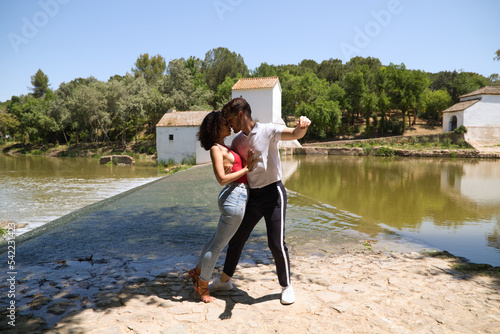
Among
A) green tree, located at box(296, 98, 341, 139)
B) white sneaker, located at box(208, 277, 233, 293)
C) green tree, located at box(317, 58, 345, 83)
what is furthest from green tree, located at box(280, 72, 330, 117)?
white sneaker, located at box(208, 277, 233, 293)

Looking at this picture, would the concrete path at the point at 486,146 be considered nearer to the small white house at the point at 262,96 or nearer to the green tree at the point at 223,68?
the small white house at the point at 262,96

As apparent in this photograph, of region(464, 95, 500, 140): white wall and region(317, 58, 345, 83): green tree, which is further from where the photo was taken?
region(317, 58, 345, 83): green tree

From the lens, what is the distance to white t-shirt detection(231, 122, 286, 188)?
9.64 feet

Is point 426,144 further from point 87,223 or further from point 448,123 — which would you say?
point 87,223

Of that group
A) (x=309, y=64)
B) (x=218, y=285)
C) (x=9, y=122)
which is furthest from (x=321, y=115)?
(x=9, y=122)

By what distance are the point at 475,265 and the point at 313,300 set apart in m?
2.52

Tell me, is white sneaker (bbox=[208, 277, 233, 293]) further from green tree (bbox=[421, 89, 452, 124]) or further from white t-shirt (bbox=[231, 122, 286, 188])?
green tree (bbox=[421, 89, 452, 124])

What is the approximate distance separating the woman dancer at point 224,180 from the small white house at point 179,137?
1024 inches

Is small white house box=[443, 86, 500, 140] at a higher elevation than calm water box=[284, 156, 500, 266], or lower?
higher

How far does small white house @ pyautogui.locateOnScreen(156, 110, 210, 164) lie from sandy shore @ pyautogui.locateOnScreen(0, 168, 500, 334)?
24065 mm

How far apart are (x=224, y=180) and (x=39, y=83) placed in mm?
95223

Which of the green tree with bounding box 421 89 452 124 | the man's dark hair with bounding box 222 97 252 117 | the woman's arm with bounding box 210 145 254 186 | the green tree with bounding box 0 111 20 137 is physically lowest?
the woman's arm with bounding box 210 145 254 186

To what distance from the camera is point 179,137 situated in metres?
30.1

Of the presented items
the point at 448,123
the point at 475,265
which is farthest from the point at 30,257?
the point at 448,123
